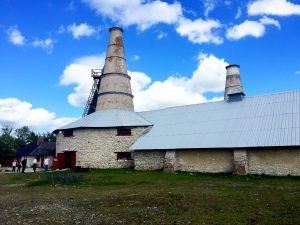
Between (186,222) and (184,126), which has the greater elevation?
(184,126)

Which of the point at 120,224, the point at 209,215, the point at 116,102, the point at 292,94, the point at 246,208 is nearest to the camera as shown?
the point at 120,224

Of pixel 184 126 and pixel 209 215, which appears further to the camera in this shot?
pixel 184 126

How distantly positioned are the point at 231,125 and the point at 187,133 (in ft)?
11.3

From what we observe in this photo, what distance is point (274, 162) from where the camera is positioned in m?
20.1

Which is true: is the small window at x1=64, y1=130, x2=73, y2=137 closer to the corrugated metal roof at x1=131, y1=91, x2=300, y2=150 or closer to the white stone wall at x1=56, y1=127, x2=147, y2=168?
the white stone wall at x1=56, y1=127, x2=147, y2=168

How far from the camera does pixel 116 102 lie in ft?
107

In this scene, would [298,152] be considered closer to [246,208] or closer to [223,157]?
[223,157]

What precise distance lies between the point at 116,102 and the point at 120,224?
2458 cm

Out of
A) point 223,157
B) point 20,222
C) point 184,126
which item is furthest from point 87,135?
point 20,222

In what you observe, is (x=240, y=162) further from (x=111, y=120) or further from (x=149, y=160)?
(x=111, y=120)

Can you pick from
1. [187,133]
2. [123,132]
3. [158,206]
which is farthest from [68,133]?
[158,206]

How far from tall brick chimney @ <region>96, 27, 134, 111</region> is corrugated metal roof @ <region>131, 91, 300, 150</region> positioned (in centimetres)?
462

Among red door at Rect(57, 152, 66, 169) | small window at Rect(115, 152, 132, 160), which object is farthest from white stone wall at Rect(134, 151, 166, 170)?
A: red door at Rect(57, 152, 66, 169)

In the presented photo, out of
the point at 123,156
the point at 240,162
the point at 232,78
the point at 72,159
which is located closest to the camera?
the point at 240,162
